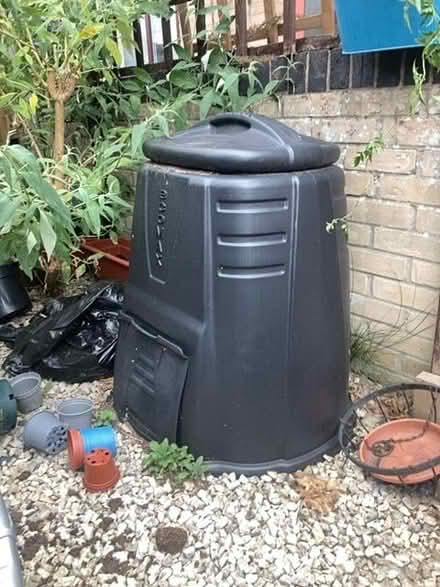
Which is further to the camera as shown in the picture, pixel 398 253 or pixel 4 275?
pixel 4 275

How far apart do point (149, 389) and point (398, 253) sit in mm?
1058

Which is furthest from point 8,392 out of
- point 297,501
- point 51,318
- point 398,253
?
point 398,253

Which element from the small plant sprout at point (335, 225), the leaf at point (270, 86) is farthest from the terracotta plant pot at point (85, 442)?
the leaf at point (270, 86)

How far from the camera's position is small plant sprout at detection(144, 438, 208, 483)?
152cm

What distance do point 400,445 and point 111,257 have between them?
185cm

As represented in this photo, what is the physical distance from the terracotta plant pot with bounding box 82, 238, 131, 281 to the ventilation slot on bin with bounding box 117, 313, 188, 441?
3.30 feet

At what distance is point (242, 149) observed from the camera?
4.32ft

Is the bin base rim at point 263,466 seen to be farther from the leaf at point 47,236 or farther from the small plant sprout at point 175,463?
the leaf at point 47,236

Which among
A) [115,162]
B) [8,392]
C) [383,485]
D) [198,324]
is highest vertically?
[115,162]

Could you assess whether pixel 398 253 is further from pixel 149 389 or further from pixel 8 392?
pixel 8 392

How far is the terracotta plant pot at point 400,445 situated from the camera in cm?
152

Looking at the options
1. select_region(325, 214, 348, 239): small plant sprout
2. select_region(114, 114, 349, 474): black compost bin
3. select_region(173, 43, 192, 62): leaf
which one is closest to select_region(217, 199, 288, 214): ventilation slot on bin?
Result: select_region(114, 114, 349, 474): black compost bin

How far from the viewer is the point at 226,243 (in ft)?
4.40

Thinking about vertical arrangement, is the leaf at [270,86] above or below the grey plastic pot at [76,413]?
above
